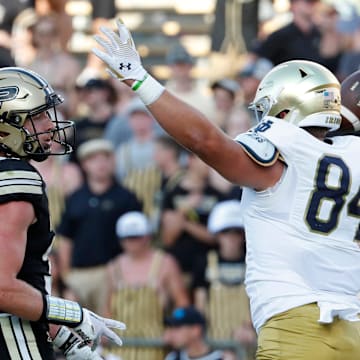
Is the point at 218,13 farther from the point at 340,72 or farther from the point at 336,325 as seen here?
the point at 336,325

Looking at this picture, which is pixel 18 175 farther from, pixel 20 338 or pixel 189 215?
pixel 189 215

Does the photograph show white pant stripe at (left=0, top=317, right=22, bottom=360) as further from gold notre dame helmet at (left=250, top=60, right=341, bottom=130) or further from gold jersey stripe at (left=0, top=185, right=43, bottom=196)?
gold notre dame helmet at (left=250, top=60, right=341, bottom=130)

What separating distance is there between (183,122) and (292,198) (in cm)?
61

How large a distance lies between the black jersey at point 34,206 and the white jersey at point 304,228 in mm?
993

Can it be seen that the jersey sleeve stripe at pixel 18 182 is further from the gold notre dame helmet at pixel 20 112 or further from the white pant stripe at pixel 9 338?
the white pant stripe at pixel 9 338

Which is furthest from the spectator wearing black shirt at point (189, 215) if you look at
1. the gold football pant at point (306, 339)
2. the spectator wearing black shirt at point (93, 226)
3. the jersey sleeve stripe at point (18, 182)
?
the jersey sleeve stripe at point (18, 182)

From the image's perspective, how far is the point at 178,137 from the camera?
5469 millimetres

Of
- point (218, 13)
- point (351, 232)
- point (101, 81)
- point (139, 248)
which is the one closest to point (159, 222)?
point (139, 248)

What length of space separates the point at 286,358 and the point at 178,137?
3.60ft

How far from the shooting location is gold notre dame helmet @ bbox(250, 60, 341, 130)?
5.73 m

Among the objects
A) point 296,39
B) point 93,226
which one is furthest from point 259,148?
point 296,39

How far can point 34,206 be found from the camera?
518 cm

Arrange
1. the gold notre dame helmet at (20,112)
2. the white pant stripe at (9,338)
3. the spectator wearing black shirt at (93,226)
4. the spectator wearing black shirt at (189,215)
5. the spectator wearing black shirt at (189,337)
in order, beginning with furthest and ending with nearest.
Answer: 1. the spectator wearing black shirt at (93,226)
2. the spectator wearing black shirt at (189,215)
3. the spectator wearing black shirt at (189,337)
4. the gold notre dame helmet at (20,112)
5. the white pant stripe at (9,338)

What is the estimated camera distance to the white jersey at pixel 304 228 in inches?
219
